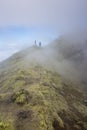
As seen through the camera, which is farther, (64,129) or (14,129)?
(64,129)

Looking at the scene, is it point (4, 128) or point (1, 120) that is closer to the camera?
point (4, 128)

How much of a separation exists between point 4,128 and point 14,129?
23.0ft

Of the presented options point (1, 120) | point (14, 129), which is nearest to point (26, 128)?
point (14, 129)

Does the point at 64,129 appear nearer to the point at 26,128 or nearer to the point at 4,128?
the point at 26,128

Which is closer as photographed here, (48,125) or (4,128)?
(4,128)

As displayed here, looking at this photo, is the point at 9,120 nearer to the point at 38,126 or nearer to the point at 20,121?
the point at 20,121

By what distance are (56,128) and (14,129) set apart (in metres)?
31.2

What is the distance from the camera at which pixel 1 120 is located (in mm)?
196875

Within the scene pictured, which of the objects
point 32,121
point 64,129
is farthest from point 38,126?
point 64,129

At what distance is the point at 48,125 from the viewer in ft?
650

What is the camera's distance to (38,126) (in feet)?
632

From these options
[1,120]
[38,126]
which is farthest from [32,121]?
[1,120]

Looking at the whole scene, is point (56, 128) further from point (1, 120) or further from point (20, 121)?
point (1, 120)

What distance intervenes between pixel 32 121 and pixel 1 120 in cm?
2252
